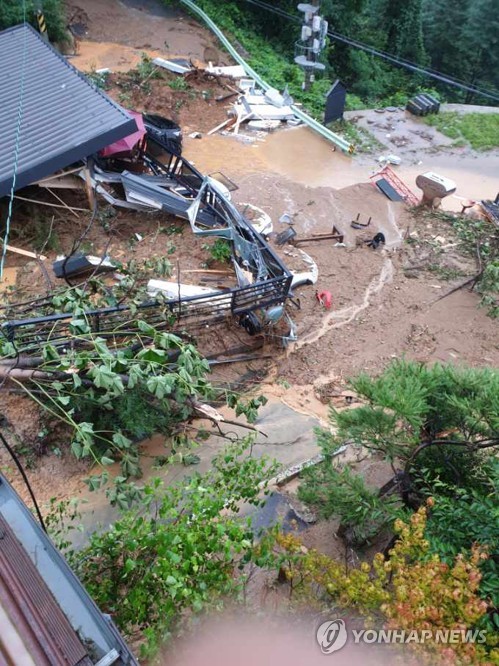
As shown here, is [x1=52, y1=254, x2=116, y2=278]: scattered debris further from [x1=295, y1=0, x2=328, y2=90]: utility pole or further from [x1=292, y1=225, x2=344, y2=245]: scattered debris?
[x1=295, y1=0, x2=328, y2=90]: utility pole

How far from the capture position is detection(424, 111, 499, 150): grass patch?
800 inches

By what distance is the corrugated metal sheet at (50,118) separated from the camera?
11258 millimetres

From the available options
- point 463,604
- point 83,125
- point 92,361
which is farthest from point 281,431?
point 83,125

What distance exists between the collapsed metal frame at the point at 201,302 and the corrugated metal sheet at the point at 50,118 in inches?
88.7

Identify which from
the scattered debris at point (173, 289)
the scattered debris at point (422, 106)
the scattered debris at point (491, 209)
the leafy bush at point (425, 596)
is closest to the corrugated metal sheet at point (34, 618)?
the leafy bush at point (425, 596)

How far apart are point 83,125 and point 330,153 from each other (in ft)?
31.3

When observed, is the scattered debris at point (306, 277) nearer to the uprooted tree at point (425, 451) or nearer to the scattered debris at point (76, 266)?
the scattered debris at point (76, 266)

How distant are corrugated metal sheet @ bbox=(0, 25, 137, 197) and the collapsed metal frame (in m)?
2.25

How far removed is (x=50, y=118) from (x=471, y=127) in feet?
54.3

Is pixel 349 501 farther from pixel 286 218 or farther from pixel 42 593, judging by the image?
pixel 286 218

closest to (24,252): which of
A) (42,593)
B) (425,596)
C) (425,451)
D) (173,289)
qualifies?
(173,289)

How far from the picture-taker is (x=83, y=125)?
40.0ft

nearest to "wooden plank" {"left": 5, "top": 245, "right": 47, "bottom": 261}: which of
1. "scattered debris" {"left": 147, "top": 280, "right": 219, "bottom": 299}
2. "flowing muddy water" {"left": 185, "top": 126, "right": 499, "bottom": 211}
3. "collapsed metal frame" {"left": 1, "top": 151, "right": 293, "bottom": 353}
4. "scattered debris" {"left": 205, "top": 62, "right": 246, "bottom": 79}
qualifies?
"scattered debris" {"left": 147, "top": 280, "right": 219, "bottom": 299}

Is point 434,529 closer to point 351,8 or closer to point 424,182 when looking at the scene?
point 424,182
